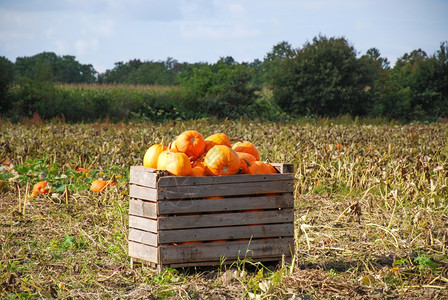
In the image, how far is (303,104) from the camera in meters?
22.9

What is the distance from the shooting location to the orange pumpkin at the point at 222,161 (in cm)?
341

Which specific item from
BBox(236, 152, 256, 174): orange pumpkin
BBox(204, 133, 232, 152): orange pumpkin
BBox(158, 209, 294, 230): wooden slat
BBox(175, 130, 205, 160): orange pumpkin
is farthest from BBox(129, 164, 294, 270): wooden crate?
BBox(204, 133, 232, 152): orange pumpkin

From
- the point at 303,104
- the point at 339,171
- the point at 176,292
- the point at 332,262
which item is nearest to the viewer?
the point at 176,292

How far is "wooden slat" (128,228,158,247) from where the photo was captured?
3.37 m

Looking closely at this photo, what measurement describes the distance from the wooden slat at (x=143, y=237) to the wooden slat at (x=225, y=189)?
0.31 metres

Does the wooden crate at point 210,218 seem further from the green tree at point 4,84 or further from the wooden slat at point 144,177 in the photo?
the green tree at point 4,84

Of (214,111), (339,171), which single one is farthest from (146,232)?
(214,111)

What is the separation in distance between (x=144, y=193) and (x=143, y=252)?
43 centimetres

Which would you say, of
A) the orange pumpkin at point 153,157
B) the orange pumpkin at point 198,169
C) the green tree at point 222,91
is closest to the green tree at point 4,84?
the green tree at point 222,91

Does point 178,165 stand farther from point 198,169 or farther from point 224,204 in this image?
point 224,204

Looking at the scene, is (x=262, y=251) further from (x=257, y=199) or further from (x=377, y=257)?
(x=377, y=257)

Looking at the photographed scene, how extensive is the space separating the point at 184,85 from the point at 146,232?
62.4 ft

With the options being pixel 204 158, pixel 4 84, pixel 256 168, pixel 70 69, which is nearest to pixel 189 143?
pixel 204 158

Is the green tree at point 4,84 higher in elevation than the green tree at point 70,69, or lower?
lower
